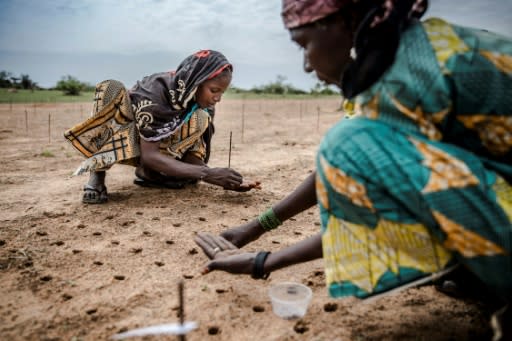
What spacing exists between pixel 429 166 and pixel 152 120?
8.12ft

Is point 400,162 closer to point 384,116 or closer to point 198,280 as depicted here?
point 384,116

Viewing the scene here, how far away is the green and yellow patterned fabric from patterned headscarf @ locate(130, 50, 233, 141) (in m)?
2.03

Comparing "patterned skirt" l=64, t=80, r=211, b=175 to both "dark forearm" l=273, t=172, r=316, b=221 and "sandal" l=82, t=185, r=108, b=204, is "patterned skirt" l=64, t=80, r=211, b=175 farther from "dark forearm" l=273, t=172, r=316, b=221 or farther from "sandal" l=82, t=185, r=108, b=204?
"dark forearm" l=273, t=172, r=316, b=221

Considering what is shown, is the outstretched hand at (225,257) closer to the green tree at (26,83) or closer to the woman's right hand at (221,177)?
the woman's right hand at (221,177)

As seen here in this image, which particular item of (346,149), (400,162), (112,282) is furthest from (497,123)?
(112,282)

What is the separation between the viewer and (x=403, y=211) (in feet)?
4.39

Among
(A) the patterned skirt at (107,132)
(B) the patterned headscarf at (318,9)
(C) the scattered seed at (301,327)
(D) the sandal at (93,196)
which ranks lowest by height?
(C) the scattered seed at (301,327)

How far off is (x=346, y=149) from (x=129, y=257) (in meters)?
1.62

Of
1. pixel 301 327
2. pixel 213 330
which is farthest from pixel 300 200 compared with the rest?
pixel 213 330

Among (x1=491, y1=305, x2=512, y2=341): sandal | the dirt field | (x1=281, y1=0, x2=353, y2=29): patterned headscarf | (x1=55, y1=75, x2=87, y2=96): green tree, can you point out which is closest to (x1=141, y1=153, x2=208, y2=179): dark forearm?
the dirt field

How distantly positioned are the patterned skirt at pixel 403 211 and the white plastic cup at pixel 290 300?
0.39 meters

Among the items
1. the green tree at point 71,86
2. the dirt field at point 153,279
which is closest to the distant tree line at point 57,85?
the green tree at point 71,86

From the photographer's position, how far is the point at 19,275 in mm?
2225

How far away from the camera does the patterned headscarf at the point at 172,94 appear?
3.24m
